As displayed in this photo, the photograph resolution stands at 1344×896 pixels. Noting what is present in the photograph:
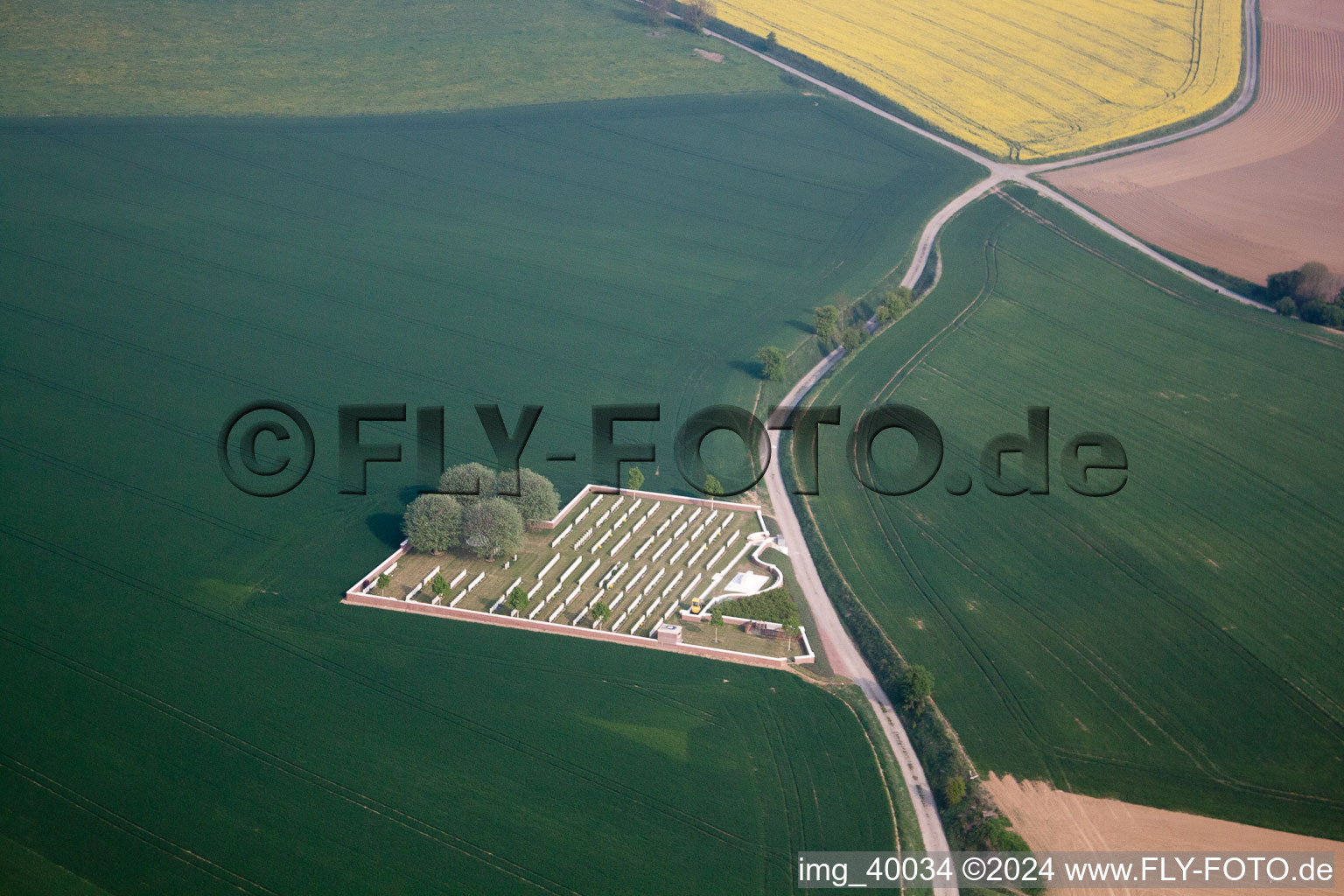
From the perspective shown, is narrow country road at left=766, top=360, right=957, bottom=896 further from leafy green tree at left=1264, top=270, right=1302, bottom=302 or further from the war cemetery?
leafy green tree at left=1264, top=270, right=1302, bottom=302

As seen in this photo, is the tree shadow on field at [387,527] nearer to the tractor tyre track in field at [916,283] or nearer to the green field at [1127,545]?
the tractor tyre track in field at [916,283]

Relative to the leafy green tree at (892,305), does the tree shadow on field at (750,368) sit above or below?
below

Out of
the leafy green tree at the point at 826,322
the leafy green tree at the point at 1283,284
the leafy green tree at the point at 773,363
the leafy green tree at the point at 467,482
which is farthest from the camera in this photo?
the leafy green tree at the point at 1283,284

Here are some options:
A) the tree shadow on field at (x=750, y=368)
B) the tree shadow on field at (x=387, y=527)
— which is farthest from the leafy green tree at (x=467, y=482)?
the tree shadow on field at (x=750, y=368)

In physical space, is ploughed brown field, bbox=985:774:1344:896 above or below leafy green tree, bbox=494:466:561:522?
below

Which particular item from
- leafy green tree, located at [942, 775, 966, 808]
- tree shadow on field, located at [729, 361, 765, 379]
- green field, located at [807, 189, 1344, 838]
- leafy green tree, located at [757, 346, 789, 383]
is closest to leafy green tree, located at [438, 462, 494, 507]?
green field, located at [807, 189, 1344, 838]

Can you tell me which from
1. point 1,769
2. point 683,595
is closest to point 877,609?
point 683,595

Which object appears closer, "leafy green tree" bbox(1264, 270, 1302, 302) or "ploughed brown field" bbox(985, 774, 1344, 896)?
"ploughed brown field" bbox(985, 774, 1344, 896)
